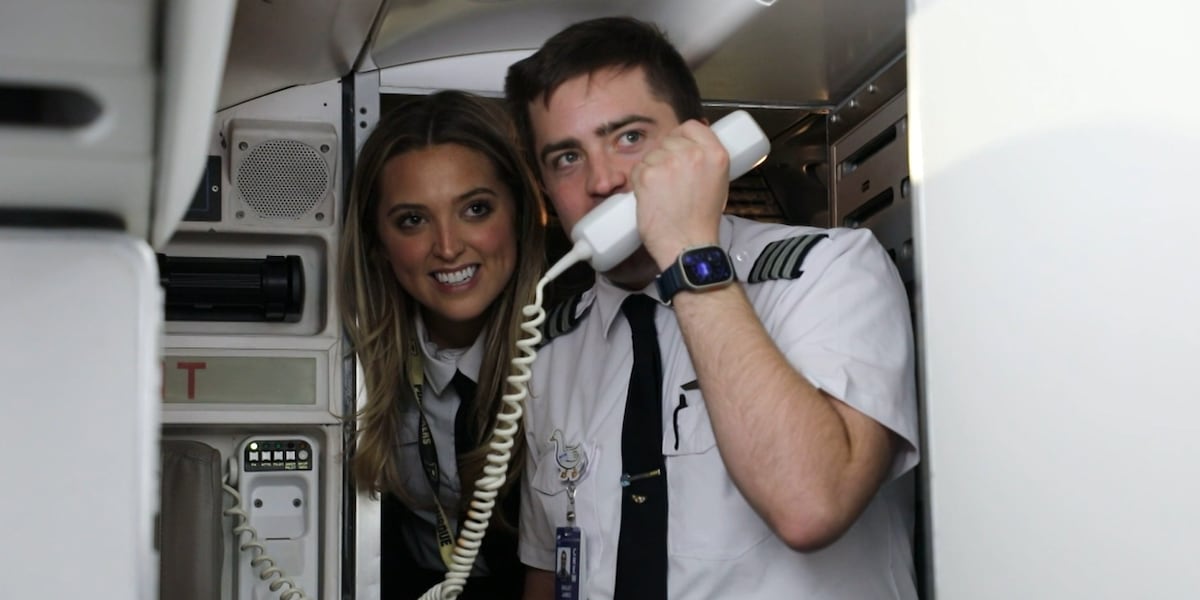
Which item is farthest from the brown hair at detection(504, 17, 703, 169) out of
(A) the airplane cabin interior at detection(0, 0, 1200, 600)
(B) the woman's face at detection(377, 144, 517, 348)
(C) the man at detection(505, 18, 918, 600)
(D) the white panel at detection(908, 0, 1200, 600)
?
(D) the white panel at detection(908, 0, 1200, 600)

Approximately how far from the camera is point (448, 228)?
3.03 metres

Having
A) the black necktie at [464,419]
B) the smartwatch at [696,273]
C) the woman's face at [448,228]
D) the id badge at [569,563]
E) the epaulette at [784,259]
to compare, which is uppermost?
the woman's face at [448,228]

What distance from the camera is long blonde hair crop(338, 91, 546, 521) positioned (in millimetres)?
3010

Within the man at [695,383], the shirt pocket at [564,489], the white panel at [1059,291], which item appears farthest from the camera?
the shirt pocket at [564,489]

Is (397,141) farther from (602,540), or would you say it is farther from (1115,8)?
(1115,8)

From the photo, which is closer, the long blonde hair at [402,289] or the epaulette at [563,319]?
the epaulette at [563,319]

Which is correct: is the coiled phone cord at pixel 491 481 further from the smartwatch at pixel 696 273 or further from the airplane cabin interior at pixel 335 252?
the smartwatch at pixel 696 273

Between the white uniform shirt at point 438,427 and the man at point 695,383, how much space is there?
1.07 ft

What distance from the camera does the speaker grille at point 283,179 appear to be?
3082 mm

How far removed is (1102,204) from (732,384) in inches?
31.8

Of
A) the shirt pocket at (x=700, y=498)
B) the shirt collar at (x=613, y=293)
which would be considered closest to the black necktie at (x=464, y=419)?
the shirt collar at (x=613, y=293)

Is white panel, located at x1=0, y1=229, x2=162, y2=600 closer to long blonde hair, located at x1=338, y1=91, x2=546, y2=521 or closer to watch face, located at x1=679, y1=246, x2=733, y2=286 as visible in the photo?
watch face, located at x1=679, y1=246, x2=733, y2=286

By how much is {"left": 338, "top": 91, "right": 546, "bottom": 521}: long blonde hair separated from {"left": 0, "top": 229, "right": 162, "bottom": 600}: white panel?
2022 mm

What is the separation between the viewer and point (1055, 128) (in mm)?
1415
